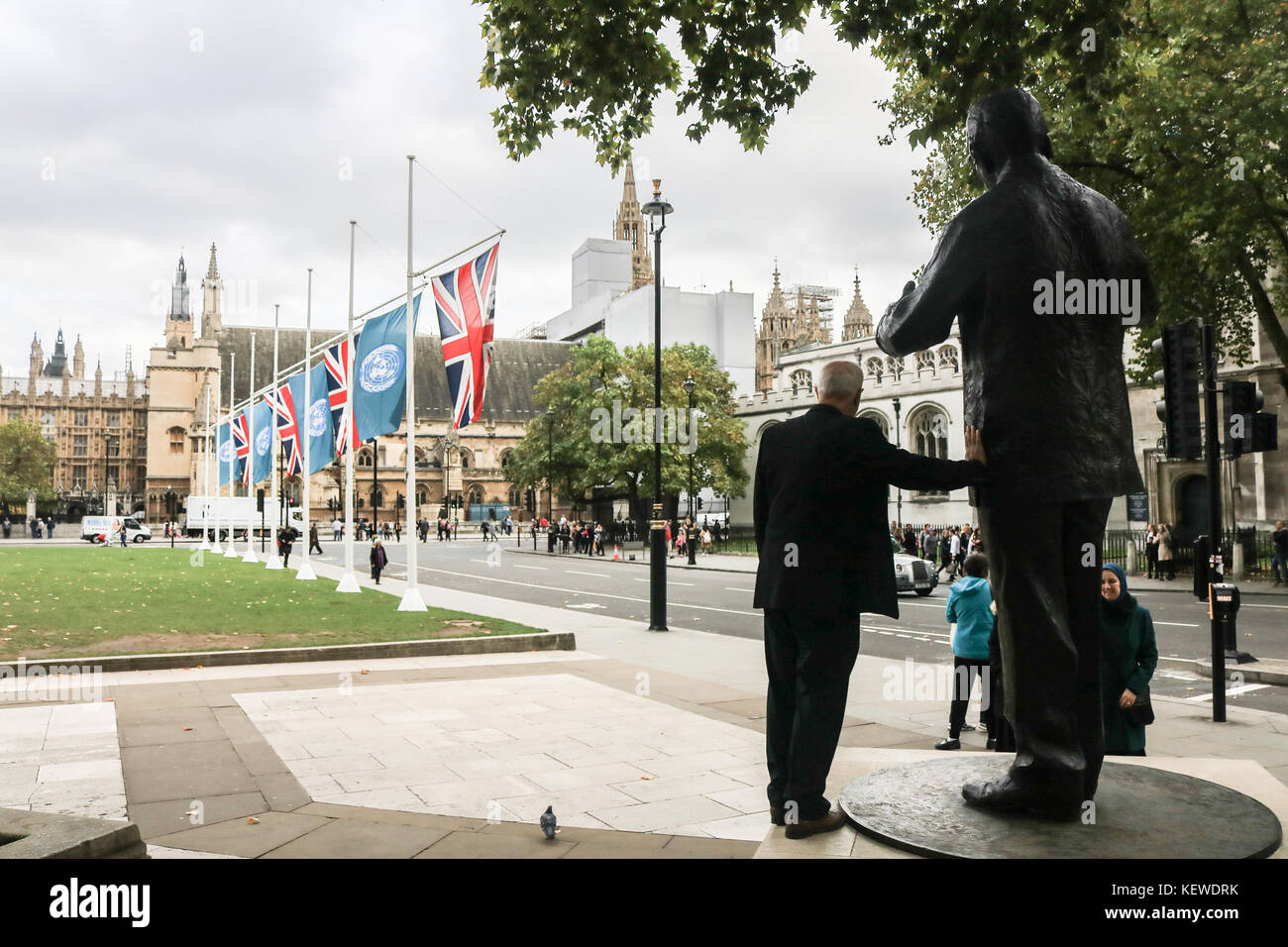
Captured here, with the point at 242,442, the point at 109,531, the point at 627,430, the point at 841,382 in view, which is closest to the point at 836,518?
the point at 841,382

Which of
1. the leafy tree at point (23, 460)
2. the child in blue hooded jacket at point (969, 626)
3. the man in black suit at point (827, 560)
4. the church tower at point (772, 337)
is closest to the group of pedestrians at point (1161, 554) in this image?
the child in blue hooded jacket at point (969, 626)

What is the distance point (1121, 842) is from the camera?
3461 millimetres

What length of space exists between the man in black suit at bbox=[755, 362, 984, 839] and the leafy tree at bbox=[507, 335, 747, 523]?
151 feet

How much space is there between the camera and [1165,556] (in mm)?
27047

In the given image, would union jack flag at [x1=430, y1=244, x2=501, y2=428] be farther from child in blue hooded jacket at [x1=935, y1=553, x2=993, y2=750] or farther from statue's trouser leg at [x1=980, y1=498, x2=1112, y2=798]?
statue's trouser leg at [x1=980, y1=498, x2=1112, y2=798]

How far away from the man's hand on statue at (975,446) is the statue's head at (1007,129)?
118 centimetres

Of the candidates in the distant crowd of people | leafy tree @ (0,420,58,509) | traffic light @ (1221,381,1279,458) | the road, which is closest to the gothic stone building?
leafy tree @ (0,420,58,509)

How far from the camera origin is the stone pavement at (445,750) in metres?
5.17

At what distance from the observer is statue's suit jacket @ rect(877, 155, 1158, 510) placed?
3855 mm

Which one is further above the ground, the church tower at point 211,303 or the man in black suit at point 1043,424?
the church tower at point 211,303

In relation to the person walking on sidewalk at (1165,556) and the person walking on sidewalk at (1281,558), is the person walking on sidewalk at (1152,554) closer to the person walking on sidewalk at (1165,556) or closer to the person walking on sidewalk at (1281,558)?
the person walking on sidewalk at (1165,556)

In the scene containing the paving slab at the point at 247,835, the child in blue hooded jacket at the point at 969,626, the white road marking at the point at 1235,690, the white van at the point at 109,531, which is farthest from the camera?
the white van at the point at 109,531

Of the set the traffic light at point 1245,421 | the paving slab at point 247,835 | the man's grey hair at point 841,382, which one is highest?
the traffic light at point 1245,421

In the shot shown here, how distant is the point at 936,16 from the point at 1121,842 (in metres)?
6.96
